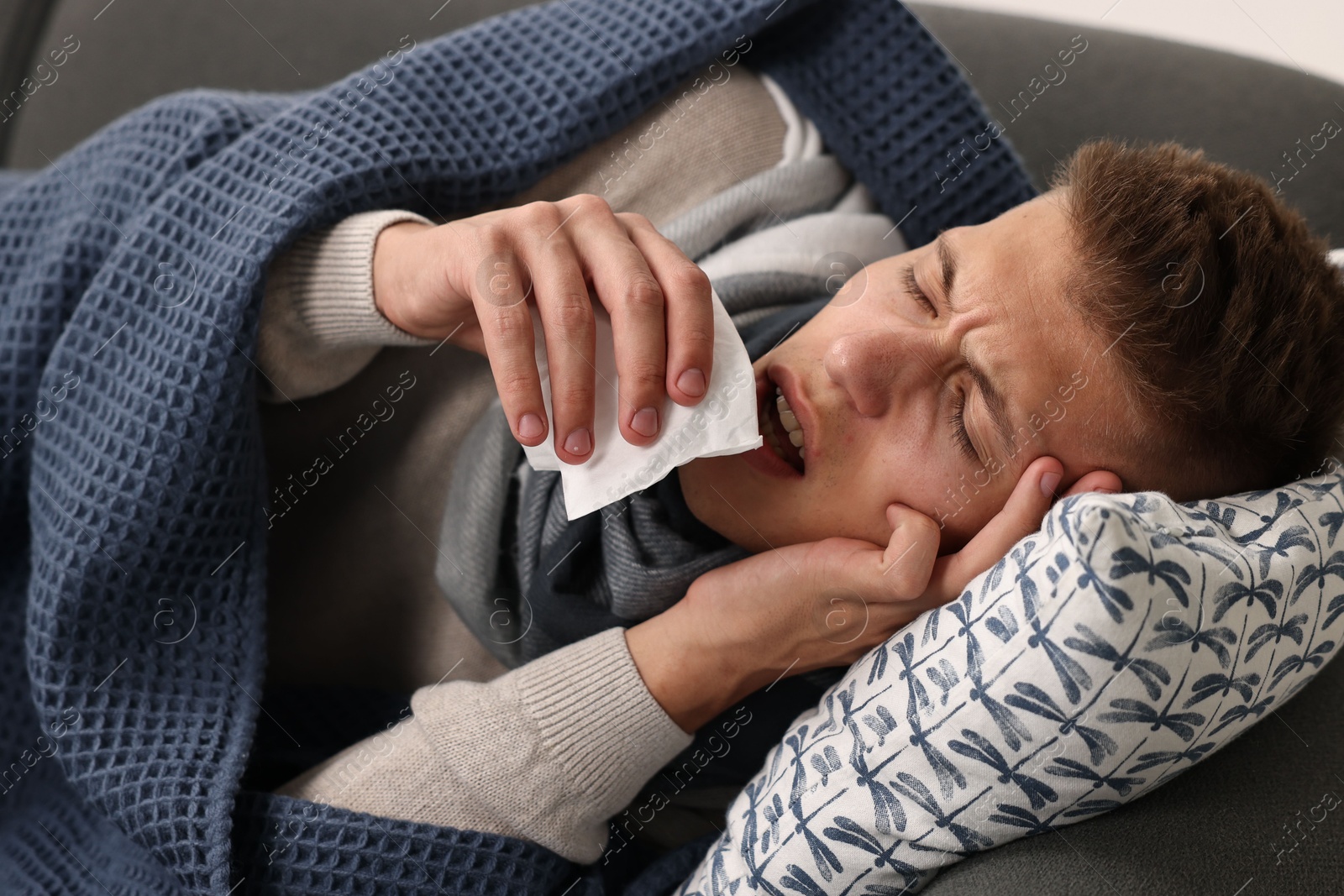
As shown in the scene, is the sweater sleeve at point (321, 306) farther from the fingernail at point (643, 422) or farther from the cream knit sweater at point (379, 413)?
the fingernail at point (643, 422)

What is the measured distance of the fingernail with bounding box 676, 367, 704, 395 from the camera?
2.36 feet

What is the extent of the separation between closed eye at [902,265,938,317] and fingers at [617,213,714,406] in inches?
8.4

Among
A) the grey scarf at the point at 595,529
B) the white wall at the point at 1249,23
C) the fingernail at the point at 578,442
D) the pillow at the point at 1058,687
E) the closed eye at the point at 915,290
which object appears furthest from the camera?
the white wall at the point at 1249,23

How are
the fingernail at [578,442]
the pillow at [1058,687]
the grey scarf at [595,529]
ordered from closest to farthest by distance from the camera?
the pillow at [1058,687] < the fingernail at [578,442] < the grey scarf at [595,529]

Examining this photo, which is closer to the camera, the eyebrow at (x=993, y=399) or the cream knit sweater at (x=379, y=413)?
the eyebrow at (x=993, y=399)

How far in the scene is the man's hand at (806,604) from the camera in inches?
30.8

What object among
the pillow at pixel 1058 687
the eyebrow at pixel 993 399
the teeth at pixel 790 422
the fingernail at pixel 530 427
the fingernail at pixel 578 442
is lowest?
the pillow at pixel 1058 687

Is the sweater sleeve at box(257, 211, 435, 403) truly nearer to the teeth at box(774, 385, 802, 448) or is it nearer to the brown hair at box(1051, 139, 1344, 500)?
the teeth at box(774, 385, 802, 448)

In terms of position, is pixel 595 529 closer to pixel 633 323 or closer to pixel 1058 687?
pixel 633 323

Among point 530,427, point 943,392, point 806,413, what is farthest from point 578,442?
point 943,392

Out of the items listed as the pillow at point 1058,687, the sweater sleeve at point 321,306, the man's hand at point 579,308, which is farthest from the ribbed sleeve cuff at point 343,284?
the pillow at point 1058,687

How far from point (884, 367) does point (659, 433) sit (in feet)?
0.72

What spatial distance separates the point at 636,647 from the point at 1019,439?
403 millimetres

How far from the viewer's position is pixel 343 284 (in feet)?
3.18
